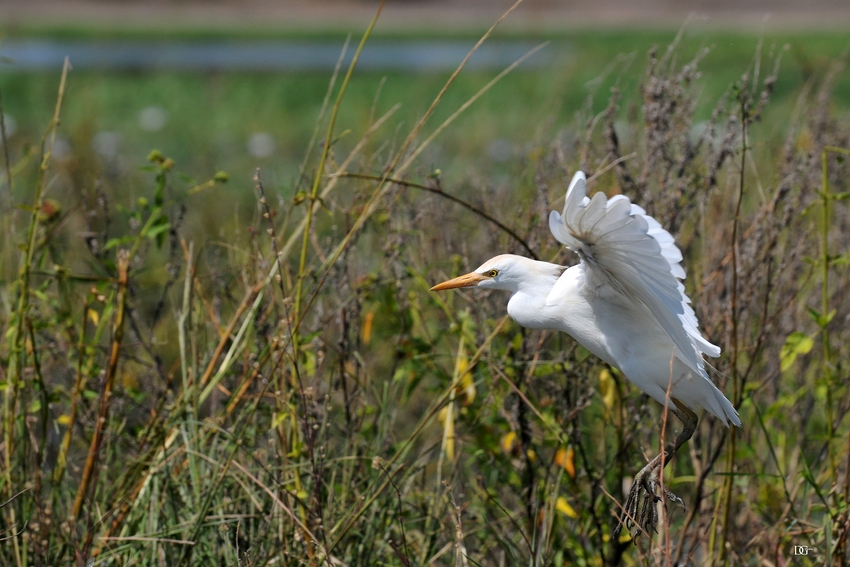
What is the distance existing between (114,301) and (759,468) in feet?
6.14

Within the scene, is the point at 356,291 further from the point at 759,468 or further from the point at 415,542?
the point at 759,468

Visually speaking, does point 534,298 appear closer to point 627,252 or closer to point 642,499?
point 627,252

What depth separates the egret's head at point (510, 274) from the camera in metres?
1.95

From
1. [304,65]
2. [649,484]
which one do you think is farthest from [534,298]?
[304,65]

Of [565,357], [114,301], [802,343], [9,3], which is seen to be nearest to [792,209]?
[802,343]

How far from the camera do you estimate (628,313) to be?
1.94 m

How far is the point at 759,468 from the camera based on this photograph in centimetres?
269

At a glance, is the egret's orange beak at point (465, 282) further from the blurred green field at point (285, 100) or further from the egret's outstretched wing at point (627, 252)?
the blurred green field at point (285, 100)

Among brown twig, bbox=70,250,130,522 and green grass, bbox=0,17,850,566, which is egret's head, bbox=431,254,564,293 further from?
brown twig, bbox=70,250,130,522

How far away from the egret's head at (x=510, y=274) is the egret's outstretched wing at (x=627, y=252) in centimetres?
14

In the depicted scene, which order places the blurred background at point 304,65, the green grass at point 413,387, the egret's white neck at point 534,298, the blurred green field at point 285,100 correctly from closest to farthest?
the egret's white neck at point 534,298
the green grass at point 413,387
the blurred background at point 304,65
the blurred green field at point 285,100

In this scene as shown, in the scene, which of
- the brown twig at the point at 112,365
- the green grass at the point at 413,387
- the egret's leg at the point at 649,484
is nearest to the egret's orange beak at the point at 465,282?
the green grass at the point at 413,387

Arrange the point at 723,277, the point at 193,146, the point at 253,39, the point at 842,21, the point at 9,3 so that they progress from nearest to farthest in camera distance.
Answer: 1. the point at 723,277
2. the point at 193,146
3. the point at 253,39
4. the point at 842,21
5. the point at 9,3

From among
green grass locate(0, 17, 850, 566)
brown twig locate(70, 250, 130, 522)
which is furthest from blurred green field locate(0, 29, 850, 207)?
brown twig locate(70, 250, 130, 522)
